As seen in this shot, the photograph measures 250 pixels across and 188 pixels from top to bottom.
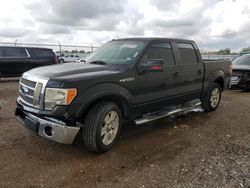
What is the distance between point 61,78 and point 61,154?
1223mm

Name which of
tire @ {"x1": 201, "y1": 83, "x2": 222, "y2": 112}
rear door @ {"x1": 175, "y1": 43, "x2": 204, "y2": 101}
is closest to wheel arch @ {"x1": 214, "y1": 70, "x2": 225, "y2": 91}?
tire @ {"x1": 201, "y1": 83, "x2": 222, "y2": 112}

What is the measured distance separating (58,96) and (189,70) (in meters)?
3.15

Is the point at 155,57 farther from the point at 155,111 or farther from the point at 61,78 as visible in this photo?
the point at 61,78

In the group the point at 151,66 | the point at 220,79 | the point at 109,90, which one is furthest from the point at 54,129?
the point at 220,79

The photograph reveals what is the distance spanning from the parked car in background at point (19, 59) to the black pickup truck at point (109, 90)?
7.79m

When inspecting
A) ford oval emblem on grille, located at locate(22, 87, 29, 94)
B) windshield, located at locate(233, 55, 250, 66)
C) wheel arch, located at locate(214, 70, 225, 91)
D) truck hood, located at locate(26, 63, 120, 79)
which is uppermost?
truck hood, located at locate(26, 63, 120, 79)

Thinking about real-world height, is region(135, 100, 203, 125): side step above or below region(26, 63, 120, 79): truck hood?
below

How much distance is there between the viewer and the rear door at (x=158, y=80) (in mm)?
4148

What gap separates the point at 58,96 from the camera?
3.21 m

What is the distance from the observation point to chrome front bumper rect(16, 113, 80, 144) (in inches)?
128

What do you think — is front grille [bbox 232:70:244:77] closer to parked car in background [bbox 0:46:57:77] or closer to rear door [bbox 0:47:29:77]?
parked car in background [bbox 0:46:57:77]

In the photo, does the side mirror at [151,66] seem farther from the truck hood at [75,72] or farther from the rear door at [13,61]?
the rear door at [13,61]

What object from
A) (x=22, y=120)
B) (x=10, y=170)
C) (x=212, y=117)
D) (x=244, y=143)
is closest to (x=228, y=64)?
(x=212, y=117)

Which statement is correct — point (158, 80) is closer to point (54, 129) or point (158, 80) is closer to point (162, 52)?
point (162, 52)
